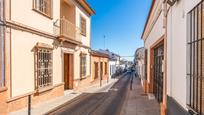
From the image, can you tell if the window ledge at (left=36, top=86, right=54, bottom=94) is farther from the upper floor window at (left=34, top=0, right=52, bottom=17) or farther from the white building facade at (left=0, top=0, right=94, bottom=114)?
the upper floor window at (left=34, top=0, right=52, bottom=17)

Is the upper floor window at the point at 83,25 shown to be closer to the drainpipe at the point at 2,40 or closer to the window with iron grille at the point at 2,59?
the drainpipe at the point at 2,40

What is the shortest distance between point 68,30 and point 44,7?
331cm

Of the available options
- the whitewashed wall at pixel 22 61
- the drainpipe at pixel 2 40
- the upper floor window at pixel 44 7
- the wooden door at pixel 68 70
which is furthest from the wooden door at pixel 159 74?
the wooden door at pixel 68 70

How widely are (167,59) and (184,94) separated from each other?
2316 mm

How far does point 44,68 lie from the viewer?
11.3 m

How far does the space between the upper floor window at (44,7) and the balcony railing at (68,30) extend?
1623 millimetres

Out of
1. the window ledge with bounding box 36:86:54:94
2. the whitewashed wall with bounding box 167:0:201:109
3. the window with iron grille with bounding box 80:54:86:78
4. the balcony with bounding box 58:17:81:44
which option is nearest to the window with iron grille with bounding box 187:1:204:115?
the whitewashed wall with bounding box 167:0:201:109

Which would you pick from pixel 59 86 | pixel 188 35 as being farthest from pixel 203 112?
pixel 59 86

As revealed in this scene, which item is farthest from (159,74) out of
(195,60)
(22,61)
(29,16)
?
(195,60)

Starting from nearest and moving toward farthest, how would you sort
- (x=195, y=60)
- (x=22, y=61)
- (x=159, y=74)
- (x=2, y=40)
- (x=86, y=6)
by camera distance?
(x=195, y=60) < (x=2, y=40) < (x=22, y=61) < (x=159, y=74) < (x=86, y=6)

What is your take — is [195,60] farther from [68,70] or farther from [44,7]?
[68,70]

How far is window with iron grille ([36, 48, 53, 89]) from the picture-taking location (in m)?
10.6

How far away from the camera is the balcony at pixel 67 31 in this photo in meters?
13.4

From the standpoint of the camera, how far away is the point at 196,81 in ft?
13.3
